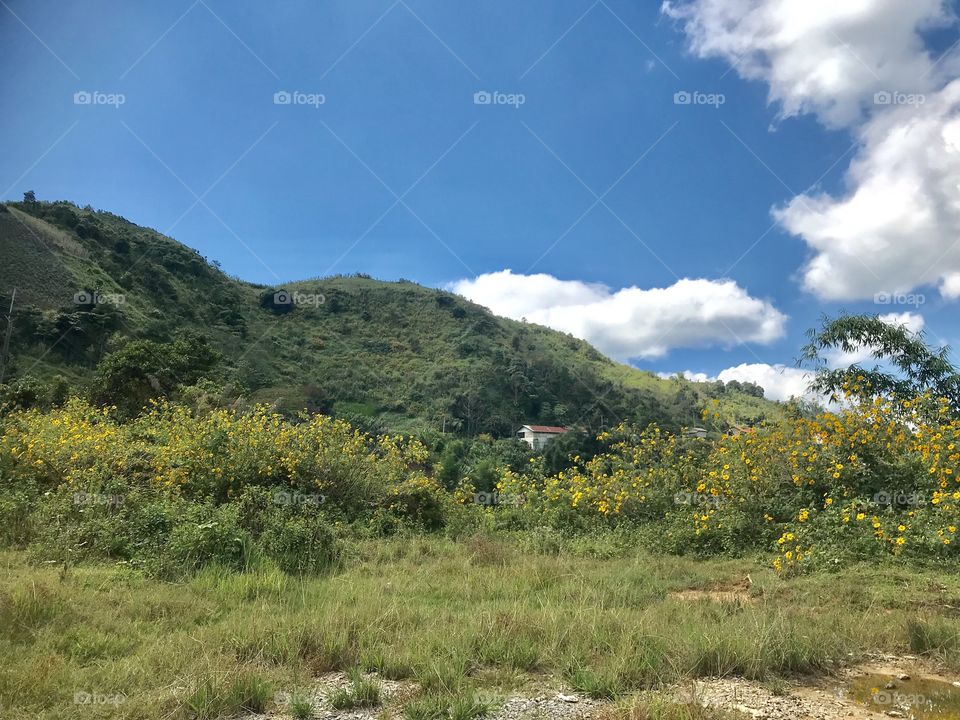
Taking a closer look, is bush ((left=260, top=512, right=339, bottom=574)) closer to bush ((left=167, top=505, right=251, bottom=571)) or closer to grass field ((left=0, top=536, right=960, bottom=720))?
bush ((left=167, top=505, right=251, bottom=571))

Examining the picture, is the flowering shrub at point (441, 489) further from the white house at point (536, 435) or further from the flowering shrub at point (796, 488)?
the white house at point (536, 435)

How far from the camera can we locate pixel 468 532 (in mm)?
10516

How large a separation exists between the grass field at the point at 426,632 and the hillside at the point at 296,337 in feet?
66.5

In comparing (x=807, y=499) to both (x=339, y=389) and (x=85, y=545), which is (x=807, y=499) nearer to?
(x=85, y=545)

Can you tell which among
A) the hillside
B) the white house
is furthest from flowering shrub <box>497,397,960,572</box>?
the white house

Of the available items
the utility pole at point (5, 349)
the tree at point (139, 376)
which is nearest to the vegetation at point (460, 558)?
the tree at point (139, 376)

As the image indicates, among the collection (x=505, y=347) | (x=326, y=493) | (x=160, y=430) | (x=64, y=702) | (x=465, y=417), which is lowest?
(x=64, y=702)

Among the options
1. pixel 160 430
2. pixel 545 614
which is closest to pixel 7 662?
pixel 545 614

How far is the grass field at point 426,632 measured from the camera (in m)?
3.72

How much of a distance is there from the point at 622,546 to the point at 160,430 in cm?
876

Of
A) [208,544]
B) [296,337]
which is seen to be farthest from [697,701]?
[296,337]

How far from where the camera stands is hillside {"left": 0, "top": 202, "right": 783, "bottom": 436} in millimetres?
36156

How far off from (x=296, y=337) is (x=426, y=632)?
55.7 meters

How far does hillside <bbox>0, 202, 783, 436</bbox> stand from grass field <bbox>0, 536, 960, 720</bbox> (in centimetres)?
2026
